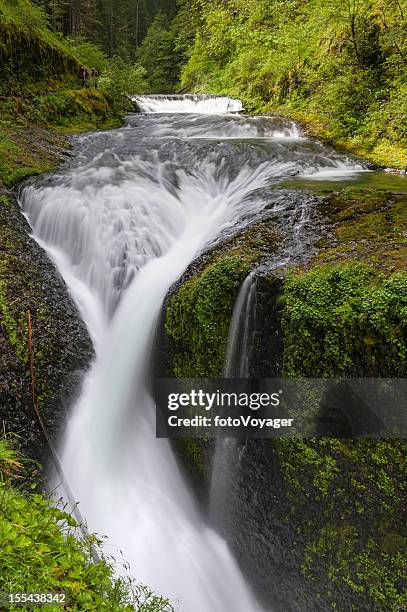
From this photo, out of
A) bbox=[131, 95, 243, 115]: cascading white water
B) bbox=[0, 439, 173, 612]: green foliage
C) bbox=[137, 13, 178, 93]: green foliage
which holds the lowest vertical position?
bbox=[0, 439, 173, 612]: green foliage

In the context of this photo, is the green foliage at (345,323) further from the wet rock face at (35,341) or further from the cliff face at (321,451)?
the wet rock face at (35,341)

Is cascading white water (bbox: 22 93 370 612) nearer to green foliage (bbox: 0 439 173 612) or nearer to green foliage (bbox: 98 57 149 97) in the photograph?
green foliage (bbox: 0 439 173 612)

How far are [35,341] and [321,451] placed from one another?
3267mm

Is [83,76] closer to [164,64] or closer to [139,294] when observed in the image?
[139,294]

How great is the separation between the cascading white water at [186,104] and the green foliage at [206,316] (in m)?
14.1

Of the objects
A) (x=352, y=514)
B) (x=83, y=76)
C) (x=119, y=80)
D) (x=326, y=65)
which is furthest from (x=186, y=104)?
(x=352, y=514)

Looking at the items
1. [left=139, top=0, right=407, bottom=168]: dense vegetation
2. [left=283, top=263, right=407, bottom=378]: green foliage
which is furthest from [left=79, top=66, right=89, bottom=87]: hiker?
[left=283, top=263, right=407, bottom=378]: green foliage

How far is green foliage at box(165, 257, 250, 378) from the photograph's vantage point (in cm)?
432

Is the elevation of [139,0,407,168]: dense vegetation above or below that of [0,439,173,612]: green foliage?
above

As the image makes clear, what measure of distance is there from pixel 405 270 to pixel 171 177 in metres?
5.62

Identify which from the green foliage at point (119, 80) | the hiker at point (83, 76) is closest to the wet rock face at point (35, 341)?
the hiker at point (83, 76)

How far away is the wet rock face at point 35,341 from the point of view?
4254mm

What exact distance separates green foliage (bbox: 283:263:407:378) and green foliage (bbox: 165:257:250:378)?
27.6 inches

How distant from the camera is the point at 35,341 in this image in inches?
187
